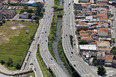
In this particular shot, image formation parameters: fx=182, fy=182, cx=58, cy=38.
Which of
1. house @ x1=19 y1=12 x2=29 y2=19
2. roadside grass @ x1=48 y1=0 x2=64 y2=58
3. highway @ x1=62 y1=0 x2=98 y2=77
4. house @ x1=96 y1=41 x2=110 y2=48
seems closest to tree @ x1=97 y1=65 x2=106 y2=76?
highway @ x1=62 y1=0 x2=98 y2=77

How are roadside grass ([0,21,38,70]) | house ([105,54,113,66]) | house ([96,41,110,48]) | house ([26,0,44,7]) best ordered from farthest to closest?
house ([26,0,44,7]), house ([96,41,110,48]), roadside grass ([0,21,38,70]), house ([105,54,113,66])

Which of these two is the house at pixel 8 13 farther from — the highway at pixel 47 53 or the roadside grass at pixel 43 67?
the roadside grass at pixel 43 67

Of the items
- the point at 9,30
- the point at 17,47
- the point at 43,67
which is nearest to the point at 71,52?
the point at 43,67

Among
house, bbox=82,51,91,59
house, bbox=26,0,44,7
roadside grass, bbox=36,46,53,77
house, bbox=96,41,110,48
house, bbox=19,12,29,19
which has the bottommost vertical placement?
roadside grass, bbox=36,46,53,77

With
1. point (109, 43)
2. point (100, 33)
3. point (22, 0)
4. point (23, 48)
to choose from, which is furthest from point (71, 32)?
point (22, 0)

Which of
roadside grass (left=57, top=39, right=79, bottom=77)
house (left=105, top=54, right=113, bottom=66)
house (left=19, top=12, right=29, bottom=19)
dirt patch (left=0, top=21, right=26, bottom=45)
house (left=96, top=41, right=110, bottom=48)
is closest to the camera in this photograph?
roadside grass (left=57, top=39, right=79, bottom=77)

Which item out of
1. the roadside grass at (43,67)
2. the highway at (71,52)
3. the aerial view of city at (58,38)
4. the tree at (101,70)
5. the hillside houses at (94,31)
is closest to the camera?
the tree at (101,70)

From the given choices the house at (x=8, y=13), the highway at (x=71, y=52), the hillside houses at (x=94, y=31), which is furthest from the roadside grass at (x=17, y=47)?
the hillside houses at (x=94, y=31)

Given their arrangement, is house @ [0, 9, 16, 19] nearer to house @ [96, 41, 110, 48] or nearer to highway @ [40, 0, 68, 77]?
highway @ [40, 0, 68, 77]

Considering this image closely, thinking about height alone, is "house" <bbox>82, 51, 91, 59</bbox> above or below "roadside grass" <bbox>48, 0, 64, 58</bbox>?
below
